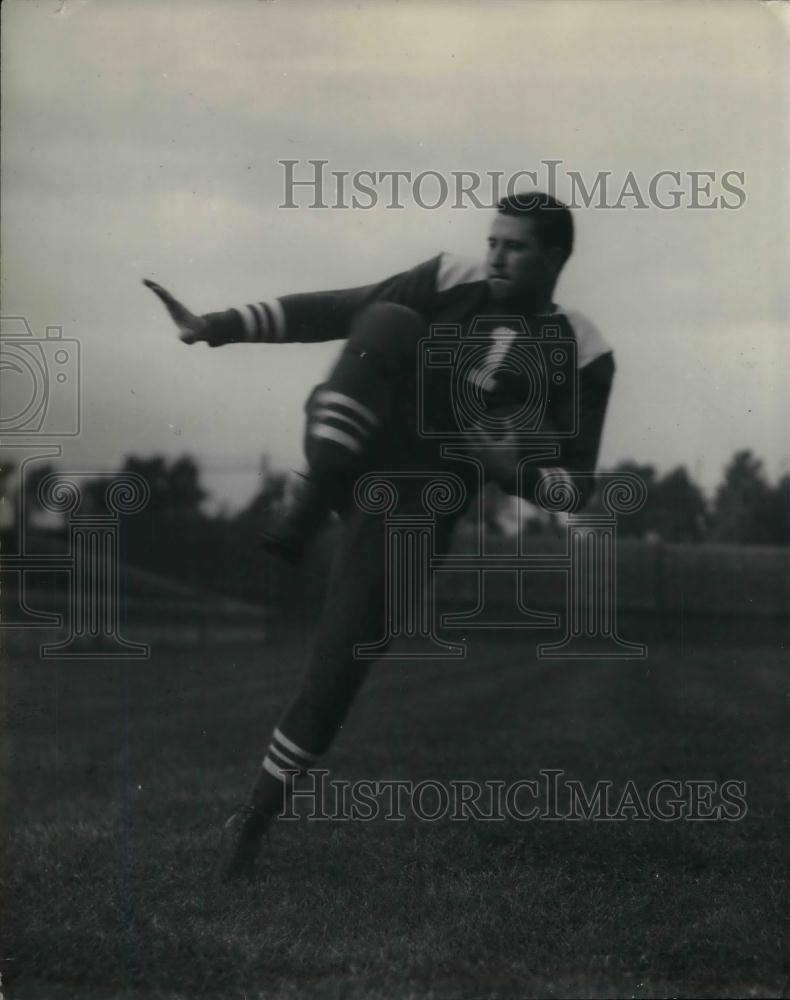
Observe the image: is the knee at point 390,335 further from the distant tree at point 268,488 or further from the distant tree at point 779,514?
the distant tree at point 779,514

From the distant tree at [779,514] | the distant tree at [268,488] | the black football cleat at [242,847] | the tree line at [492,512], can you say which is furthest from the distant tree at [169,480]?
the distant tree at [779,514]

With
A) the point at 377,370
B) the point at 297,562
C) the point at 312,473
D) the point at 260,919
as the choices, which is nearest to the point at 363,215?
the point at 377,370

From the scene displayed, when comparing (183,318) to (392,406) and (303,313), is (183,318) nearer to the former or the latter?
(303,313)

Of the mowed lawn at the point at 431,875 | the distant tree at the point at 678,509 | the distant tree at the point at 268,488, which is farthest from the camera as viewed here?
the distant tree at the point at 678,509

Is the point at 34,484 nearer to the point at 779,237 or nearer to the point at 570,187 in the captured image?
the point at 570,187

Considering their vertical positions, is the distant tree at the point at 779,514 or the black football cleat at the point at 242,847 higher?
the distant tree at the point at 779,514

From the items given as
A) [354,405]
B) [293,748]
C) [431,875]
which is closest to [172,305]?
[354,405]

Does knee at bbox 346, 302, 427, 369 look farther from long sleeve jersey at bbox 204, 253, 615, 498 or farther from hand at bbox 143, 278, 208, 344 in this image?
hand at bbox 143, 278, 208, 344

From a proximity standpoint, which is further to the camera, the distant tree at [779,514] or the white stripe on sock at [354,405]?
the distant tree at [779,514]

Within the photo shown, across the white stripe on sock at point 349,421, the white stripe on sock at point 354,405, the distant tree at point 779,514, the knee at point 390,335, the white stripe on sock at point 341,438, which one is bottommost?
the distant tree at point 779,514
